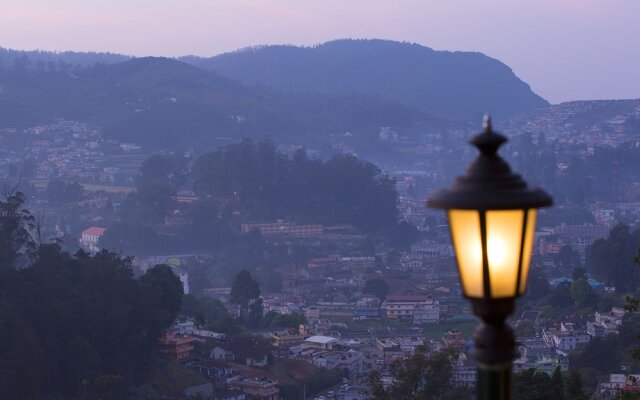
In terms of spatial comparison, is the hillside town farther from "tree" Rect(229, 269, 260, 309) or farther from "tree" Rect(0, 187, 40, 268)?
"tree" Rect(0, 187, 40, 268)

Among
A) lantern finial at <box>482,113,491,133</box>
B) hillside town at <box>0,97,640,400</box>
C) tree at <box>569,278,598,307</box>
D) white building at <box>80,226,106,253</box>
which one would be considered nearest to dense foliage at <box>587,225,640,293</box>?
hillside town at <box>0,97,640,400</box>

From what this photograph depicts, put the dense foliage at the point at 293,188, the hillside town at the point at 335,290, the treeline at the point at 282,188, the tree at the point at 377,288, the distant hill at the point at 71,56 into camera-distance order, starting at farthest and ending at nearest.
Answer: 1. the distant hill at the point at 71,56
2. the dense foliage at the point at 293,188
3. the treeline at the point at 282,188
4. the tree at the point at 377,288
5. the hillside town at the point at 335,290

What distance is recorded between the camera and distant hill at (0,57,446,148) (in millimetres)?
43500

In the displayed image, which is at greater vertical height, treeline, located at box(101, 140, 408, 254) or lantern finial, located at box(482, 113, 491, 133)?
treeline, located at box(101, 140, 408, 254)

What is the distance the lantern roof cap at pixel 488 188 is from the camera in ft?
5.08

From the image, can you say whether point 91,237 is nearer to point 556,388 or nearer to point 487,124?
point 556,388

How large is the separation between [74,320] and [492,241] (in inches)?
439

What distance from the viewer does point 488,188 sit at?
1.58 metres

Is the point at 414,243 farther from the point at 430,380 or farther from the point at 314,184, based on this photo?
the point at 430,380

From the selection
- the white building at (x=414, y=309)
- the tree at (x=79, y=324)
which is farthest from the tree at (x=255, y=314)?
the tree at (x=79, y=324)

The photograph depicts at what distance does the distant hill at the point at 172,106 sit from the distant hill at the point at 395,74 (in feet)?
49.1

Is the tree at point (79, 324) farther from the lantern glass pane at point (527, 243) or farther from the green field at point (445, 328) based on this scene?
the lantern glass pane at point (527, 243)

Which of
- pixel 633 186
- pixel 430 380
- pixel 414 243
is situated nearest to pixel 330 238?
pixel 414 243

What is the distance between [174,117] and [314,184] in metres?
13.4
